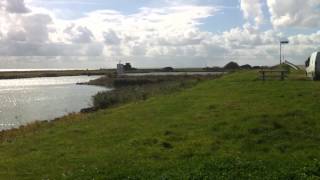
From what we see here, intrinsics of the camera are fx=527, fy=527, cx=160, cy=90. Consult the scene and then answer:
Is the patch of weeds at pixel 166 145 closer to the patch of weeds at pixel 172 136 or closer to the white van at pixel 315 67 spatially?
the patch of weeds at pixel 172 136

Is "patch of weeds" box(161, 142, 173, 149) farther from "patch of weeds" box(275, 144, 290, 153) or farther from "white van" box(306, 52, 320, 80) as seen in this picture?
"white van" box(306, 52, 320, 80)

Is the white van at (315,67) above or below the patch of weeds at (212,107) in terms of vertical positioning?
above

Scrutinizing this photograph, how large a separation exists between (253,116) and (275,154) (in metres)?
7.45

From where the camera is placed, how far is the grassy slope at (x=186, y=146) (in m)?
14.9

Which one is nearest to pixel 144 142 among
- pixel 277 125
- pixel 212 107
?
pixel 277 125

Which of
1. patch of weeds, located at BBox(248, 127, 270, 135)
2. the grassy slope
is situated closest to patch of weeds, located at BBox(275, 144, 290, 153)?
the grassy slope

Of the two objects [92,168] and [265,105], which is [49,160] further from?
[265,105]

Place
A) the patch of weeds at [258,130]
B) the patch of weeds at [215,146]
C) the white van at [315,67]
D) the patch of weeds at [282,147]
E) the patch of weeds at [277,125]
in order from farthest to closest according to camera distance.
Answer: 1. the white van at [315,67]
2. the patch of weeds at [277,125]
3. the patch of weeds at [258,130]
4. the patch of weeds at [215,146]
5. the patch of weeds at [282,147]

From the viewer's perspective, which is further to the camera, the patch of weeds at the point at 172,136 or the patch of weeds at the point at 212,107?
the patch of weeds at the point at 212,107

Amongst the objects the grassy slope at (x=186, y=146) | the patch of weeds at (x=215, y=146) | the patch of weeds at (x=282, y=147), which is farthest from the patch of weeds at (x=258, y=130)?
the patch of weeds at (x=282, y=147)

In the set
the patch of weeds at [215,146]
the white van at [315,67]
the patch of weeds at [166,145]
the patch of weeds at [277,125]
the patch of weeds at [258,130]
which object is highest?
the white van at [315,67]

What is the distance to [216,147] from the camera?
1922 centimetres

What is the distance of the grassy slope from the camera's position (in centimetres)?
1493

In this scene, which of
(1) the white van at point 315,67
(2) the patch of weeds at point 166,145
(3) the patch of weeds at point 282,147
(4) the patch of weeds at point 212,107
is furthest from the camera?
(1) the white van at point 315,67
